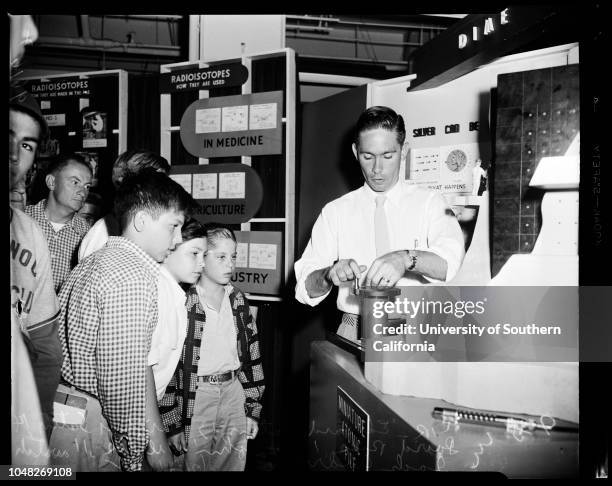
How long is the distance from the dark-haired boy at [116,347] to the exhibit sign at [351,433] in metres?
0.49

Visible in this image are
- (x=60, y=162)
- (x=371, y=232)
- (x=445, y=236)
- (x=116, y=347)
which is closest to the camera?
(x=116, y=347)

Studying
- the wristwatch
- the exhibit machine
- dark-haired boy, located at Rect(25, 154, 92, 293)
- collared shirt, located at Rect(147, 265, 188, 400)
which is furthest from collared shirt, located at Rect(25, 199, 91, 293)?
the wristwatch

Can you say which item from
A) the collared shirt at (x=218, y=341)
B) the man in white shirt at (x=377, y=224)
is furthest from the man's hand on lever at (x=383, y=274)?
the collared shirt at (x=218, y=341)

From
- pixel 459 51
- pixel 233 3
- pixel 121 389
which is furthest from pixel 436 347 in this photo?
pixel 233 3

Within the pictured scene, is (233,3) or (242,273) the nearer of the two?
(233,3)

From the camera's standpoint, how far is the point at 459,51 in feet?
6.10

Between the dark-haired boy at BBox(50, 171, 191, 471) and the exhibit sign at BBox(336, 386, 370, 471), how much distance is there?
0.49 metres

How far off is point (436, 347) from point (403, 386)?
1.04 ft

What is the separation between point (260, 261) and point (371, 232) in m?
0.79

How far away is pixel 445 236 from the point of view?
1714 mm

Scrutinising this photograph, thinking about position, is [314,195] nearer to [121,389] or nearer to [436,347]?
[436,347]

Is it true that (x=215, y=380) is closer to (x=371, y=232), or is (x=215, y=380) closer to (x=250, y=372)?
(x=250, y=372)

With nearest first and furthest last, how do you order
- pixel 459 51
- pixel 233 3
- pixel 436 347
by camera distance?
pixel 436 347 < pixel 233 3 < pixel 459 51

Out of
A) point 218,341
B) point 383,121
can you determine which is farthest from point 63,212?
point 383,121
